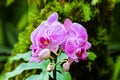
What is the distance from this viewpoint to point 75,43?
1.70 m

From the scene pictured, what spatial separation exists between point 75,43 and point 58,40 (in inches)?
2.6

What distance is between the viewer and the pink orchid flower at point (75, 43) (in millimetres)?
1687

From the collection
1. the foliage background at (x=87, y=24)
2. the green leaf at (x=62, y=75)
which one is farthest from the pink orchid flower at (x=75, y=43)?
the foliage background at (x=87, y=24)

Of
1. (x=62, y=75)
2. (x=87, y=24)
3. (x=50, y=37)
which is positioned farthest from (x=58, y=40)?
(x=87, y=24)

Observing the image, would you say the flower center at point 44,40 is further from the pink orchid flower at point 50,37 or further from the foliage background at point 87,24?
the foliage background at point 87,24

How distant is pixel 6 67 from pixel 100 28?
0.51m

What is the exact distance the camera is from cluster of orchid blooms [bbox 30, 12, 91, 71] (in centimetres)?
167

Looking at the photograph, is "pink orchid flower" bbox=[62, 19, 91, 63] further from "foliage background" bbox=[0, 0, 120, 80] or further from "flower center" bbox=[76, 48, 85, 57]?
"foliage background" bbox=[0, 0, 120, 80]

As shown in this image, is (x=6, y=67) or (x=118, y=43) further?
(x=118, y=43)

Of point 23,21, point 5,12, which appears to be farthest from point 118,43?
point 5,12

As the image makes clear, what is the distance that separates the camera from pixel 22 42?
2.25 meters

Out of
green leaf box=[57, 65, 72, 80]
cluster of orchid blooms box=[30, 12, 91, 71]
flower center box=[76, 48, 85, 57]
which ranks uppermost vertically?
cluster of orchid blooms box=[30, 12, 91, 71]

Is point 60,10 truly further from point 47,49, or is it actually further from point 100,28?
point 47,49

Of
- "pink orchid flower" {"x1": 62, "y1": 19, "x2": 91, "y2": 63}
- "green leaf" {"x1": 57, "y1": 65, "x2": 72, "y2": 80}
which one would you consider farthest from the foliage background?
"pink orchid flower" {"x1": 62, "y1": 19, "x2": 91, "y2": 63}
